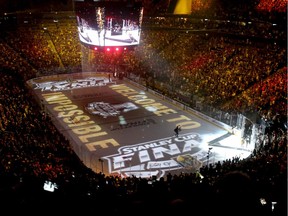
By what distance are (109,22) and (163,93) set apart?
769 centimetres

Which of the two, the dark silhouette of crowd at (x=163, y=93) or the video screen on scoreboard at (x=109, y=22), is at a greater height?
the video screen on scoreboard at (x=109, y=22)

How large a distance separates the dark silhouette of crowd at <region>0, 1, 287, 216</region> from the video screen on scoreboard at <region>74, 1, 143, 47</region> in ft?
18.1

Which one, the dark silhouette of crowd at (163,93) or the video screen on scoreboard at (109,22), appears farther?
the video screen on scoreboard at (109,22)

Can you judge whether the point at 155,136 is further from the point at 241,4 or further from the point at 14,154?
the point at 241,4

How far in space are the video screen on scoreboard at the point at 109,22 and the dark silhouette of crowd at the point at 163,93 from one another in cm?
551

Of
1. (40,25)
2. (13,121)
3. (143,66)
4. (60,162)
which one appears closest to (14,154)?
(60,162)

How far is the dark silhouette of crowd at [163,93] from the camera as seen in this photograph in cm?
545

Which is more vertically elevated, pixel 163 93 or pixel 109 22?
pixel 109 22

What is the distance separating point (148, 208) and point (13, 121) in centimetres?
1274

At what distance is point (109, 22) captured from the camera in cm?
2170

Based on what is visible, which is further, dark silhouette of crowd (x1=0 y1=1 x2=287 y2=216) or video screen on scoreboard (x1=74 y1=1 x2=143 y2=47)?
video screen on scoreboard (x1=74 y1=1 x2=143 y2=47)

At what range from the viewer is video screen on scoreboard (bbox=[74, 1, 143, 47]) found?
2072 centimetres

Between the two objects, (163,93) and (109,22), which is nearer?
(109,22)

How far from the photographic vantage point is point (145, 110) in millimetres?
23719
